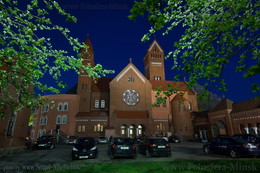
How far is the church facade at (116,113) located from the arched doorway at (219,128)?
5.67 meters

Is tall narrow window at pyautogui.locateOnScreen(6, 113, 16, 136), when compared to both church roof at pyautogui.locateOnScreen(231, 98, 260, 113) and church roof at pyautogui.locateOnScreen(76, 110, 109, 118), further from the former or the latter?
church roof at pyautogui.locateOnScreen(231, 98, 260, 113)

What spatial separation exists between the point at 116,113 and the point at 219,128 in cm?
2103

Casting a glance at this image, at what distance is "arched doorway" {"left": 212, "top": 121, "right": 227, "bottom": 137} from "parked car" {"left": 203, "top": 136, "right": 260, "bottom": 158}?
2081 cm

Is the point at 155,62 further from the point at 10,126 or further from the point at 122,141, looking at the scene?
the point at 122,141

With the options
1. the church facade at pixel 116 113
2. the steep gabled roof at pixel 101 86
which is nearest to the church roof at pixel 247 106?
the church facade at pixel 116 113

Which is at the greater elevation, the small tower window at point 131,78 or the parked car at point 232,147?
the small tower window at point 131,78

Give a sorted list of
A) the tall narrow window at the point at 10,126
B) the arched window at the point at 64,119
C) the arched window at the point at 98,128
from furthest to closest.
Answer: the arched window at the point at 64,119 → the arched window at the point at 98,128 → the tall narrow window at the point at 10,126

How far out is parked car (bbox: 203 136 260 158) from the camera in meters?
10.2

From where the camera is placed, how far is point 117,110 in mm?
34938

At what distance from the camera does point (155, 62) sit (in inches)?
2168

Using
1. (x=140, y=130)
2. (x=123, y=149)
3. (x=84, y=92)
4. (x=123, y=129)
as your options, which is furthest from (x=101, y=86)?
(x=123, y=149)

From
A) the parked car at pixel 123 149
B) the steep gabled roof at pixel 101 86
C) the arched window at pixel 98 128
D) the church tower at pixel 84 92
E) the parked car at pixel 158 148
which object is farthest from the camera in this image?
the steep gabled roof at pixel 101 86

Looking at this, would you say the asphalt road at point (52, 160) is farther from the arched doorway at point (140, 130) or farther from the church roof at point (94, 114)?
the church roof at point (94, 114)

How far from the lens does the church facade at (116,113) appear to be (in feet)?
110
